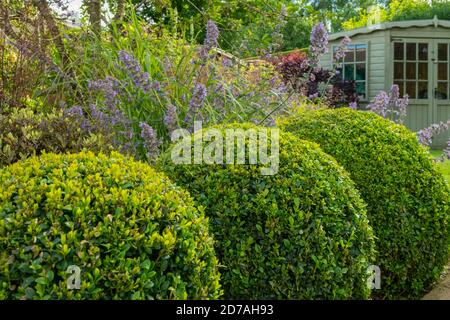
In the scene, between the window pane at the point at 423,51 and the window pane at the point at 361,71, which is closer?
the window pane at the point at 423,51

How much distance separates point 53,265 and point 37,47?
10.3ft

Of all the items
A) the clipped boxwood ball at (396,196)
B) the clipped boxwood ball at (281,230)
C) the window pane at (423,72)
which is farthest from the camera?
the window pane at (423,72)

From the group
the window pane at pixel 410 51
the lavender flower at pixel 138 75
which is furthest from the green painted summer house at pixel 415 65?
the lavender flower at pixel 138 75

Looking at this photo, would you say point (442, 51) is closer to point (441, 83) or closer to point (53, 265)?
point (441, 83)

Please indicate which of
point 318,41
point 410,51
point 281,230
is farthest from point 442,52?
point 281,230

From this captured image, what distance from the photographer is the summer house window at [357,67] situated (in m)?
13.5

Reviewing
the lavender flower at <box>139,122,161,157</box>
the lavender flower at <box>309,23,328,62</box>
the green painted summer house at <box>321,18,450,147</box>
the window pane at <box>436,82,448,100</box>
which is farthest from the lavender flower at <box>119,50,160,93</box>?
the window pane at <box>436,82,448,100</box>

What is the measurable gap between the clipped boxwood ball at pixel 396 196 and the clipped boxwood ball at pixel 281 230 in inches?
29.1

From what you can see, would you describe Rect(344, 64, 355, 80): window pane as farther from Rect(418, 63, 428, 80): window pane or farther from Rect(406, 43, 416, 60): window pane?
Rect(418, 63, 428, 80): window pane

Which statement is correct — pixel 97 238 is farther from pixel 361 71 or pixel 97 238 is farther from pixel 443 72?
pixel 443 72

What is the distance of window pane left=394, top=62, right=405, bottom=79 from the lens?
1303 centimetres

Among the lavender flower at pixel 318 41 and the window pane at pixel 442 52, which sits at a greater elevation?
the window pane at pixel 442 52

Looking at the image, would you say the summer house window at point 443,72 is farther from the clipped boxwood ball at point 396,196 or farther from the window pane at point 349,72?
the clipped boxwood ball at point 396,196

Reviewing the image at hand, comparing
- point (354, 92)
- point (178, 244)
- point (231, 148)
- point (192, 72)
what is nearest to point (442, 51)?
point (354, 92)
